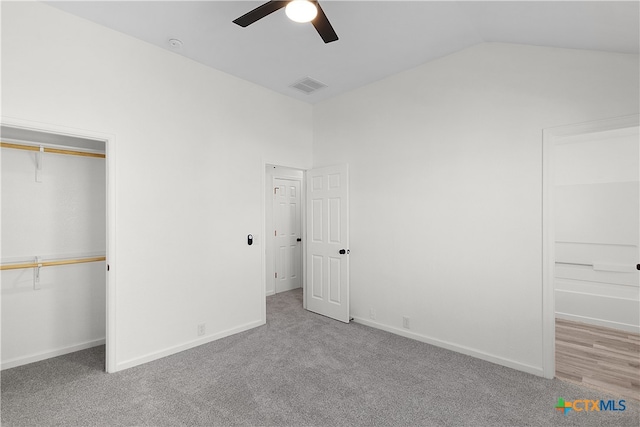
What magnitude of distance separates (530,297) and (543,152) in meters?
1.30

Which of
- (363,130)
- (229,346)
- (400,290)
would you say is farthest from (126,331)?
(363,130)

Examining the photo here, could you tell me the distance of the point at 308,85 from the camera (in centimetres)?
400

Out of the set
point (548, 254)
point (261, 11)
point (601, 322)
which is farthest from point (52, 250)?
point (601, 322)

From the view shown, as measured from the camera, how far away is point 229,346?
11.0ft

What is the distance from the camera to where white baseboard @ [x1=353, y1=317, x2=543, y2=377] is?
9.05 feet

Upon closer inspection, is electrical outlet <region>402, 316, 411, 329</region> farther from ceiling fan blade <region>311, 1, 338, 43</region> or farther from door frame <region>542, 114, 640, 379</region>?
ceiling fan blade <region>311, 1, 338, 43</region>

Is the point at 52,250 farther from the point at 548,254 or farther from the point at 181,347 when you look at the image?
the point at 548,254

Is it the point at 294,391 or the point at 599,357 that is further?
the point at 599,357

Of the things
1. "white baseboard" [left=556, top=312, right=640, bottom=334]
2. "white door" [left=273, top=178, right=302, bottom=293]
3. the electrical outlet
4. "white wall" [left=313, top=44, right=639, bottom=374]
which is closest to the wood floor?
"white baseboard" [left=556, top=312, right=640, bottom=334]

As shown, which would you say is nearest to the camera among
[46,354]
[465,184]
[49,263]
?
[49,263]

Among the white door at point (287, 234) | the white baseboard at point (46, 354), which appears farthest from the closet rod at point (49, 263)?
the white door at point (287, 234)

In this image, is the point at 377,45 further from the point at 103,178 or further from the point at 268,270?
the point at 268,270

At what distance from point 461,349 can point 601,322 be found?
2.28 meters

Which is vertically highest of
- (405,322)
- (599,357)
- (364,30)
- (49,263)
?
(364,30)
